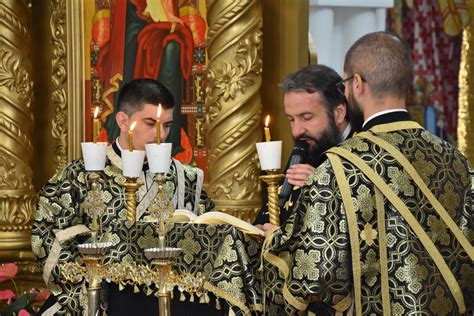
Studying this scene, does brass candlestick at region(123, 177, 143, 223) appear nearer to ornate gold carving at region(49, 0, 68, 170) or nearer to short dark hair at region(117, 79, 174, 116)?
short dark hair at region(117, 79, 174, 116)

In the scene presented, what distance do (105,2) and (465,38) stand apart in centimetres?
533

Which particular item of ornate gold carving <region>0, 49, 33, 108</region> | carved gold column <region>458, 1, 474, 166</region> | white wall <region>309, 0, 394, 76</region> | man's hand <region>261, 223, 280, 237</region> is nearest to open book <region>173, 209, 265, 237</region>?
man's hand <region>261, 223, 280, 237</region>

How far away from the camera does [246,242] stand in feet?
14.6

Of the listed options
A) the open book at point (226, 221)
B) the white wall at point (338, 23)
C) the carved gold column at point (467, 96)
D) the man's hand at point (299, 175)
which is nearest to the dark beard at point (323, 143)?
the man's hand at point (299, 175)

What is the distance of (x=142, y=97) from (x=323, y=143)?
3.11ft

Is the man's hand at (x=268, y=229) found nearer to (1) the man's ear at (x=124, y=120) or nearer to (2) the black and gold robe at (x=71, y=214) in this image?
(2) the black and gold robe at (x=71, y=214)

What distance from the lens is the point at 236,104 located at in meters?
6.53

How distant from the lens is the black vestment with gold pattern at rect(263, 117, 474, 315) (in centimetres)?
412

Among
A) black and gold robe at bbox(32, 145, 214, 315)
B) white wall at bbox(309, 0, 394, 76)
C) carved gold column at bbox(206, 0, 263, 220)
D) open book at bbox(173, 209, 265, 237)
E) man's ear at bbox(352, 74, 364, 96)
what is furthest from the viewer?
white wall at bbox(309, 0, 394, 76)

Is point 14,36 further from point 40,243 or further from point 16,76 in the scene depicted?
Result: point 40,243

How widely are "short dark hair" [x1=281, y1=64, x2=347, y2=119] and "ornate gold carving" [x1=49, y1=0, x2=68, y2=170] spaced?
2.60m

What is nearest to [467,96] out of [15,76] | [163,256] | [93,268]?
[15,76]

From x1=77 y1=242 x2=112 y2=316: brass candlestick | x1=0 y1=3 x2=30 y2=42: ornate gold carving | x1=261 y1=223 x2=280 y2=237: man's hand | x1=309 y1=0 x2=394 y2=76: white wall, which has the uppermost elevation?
x1=309 y1=0 x2=394 y2=76: white wall

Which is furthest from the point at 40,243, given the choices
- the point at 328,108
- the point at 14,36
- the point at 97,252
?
the point at 14,36
